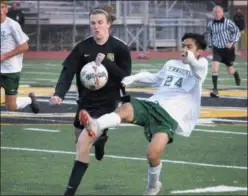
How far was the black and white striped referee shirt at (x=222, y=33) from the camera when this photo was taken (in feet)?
82.9

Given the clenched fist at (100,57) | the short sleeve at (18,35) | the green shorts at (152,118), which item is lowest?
the green shorts at (152,118)

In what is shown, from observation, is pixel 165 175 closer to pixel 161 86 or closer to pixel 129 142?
pixel 129 142

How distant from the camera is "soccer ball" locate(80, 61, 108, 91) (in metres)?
11.0

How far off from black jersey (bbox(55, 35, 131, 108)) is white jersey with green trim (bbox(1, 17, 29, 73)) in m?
4.94

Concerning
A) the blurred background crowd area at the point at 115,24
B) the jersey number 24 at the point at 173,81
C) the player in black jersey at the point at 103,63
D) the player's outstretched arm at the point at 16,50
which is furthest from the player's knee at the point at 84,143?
the blurred background crowd area at the point at 115,24

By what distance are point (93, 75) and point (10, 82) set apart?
6436 mm

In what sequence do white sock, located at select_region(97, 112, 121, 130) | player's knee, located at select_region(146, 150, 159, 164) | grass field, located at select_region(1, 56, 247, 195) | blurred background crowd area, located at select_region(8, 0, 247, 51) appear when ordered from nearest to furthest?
white sock, located at select_region(97, 112, 121, 130) < player's knee, located at select_region(146, 150, 159, 164) < grass field, located at select_region(1, 56, 247, 195) < blurred background crowd area, located at select_region(8, 0, 247, 51)

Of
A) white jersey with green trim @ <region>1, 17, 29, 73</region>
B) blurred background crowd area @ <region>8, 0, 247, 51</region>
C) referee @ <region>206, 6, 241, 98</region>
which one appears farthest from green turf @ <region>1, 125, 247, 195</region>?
blurred background crowd area @ <region>8, 0, 247, 51</region>

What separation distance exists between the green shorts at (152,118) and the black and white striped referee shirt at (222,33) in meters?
14.3

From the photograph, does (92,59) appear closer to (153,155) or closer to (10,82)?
(153,155)

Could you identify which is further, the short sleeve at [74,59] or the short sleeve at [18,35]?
the short sleeve at [18,35]

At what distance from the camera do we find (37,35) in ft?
145

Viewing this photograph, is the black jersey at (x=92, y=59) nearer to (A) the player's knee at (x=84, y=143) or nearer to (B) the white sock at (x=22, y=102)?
(A) the player's knee at (x=84, y=143)

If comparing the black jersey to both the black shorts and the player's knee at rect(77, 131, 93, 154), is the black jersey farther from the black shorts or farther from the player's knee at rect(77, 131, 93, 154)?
the black shorts
